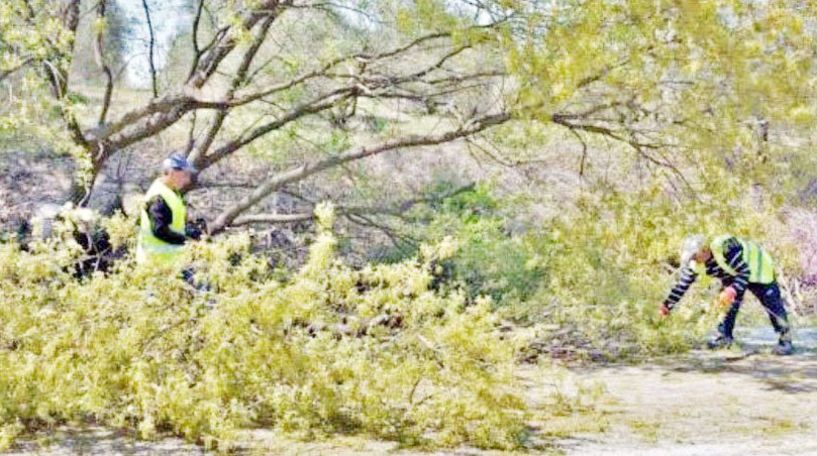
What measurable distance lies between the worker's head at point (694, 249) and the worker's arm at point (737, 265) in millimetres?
196

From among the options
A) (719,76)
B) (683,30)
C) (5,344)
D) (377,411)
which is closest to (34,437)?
(5,344)

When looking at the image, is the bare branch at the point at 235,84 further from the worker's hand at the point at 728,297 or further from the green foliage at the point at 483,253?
the worker's hand at the point at 728,297

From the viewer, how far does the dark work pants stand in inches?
432

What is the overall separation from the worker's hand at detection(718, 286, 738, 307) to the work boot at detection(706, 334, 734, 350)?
572mm

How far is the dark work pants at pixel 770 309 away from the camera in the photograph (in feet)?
36.0

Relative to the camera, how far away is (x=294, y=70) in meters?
13.4

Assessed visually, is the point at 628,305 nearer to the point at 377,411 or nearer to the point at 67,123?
the point at 377,411

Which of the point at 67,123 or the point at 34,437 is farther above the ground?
the point at 67,123

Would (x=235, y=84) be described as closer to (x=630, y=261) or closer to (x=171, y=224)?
(x=171, y=224)

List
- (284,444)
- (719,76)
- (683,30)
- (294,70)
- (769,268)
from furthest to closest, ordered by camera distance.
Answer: (294,70) < (769,268) < (719,76) < (683,30) < (284,444)

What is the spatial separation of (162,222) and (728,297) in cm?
551

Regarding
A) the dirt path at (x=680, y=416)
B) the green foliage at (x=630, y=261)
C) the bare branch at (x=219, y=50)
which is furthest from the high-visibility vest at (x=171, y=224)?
the green foliage at (x=630, y=261)

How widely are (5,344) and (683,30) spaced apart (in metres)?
5.37

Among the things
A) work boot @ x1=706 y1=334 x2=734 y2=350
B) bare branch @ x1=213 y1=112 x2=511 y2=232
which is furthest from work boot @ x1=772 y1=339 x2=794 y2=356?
bare branch @ x1=213 y1=112 x2=511 y2=232
